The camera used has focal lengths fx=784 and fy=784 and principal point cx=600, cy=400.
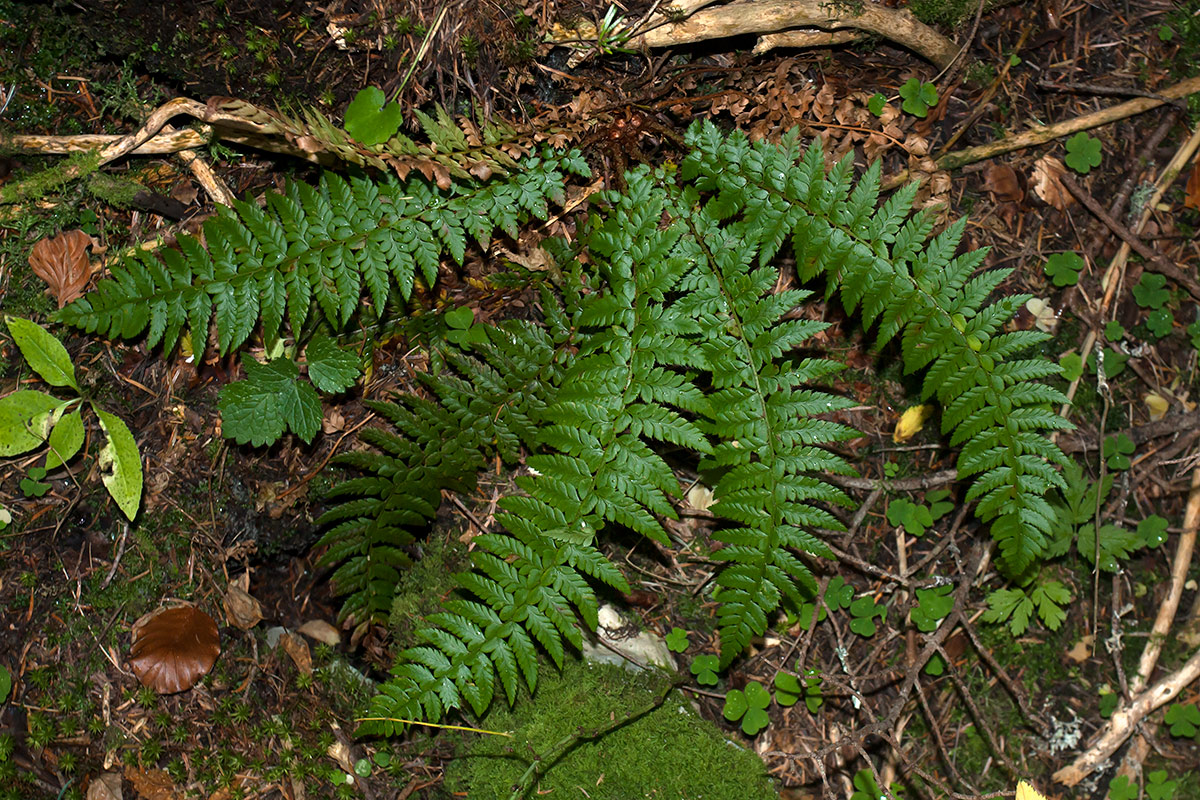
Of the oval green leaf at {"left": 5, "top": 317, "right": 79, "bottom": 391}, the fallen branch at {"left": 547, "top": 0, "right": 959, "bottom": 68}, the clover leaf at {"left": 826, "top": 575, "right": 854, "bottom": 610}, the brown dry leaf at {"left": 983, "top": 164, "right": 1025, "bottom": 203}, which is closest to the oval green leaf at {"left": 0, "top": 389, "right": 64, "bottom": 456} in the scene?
the oval green leaf at {"left": 5, "top": 317, "right": 79, "bottom": 391}

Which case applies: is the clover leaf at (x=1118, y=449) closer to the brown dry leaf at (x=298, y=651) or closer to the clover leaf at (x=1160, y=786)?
the clover leaf at (x=1160, y=786)

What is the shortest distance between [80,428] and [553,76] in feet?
8.80

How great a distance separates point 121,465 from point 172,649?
857 mm

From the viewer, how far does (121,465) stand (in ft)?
11.6

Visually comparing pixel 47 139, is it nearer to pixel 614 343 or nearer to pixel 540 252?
pixel 540 252

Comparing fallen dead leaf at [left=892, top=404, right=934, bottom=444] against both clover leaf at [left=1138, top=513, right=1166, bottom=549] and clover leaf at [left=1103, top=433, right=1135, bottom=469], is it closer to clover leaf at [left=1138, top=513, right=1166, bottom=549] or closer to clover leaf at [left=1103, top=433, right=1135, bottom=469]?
clover leaf at [left=1103, top=433, right=1135, bottom=469]

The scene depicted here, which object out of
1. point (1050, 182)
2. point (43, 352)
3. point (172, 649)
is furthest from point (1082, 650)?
point (43, 352)

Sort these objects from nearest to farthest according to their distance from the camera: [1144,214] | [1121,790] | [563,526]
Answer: [563,526] → [1121,790] → [1144,214]

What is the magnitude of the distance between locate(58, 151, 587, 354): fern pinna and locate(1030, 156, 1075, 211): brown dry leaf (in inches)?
118

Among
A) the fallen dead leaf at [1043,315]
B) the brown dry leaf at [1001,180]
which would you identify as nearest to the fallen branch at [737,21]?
the brown dry leaf at [1001,180]

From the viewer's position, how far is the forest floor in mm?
3508

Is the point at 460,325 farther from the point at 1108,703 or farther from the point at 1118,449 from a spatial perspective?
the point at 1108,703

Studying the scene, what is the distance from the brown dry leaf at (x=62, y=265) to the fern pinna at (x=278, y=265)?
455 millimetres

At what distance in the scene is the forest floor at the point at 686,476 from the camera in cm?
351
